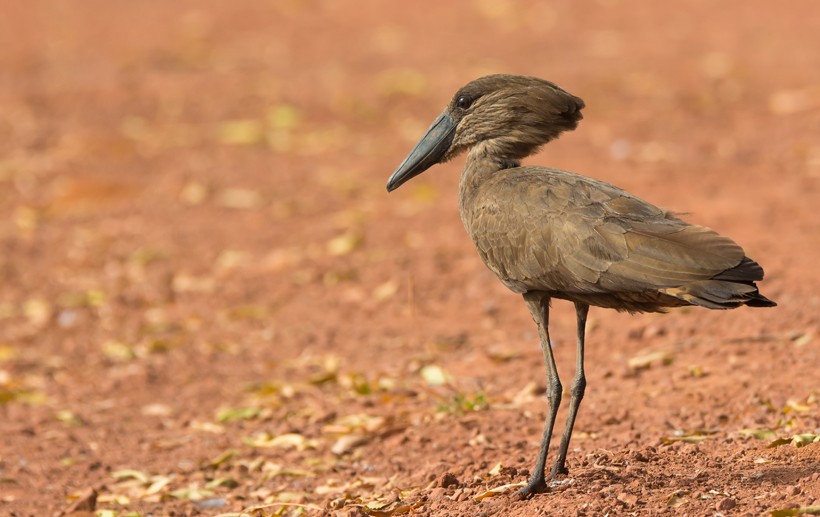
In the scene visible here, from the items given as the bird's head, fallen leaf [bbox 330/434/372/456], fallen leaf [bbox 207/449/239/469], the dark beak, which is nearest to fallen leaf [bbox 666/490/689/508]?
the bird's head

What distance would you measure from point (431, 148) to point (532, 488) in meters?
1.59

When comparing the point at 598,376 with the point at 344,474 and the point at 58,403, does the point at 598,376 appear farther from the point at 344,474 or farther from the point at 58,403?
the point at 58,403

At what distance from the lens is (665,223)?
175 inches

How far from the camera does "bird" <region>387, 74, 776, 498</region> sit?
4.20 metres

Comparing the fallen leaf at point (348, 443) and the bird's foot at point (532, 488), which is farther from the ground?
the fallen leaf at point (348, 443)

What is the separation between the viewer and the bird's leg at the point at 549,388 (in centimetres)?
465

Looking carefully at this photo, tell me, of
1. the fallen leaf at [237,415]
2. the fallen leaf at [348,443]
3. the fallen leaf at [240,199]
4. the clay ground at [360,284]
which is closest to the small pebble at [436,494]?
the clay ground at [360,284]

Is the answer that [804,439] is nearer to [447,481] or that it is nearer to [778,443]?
[778,443]

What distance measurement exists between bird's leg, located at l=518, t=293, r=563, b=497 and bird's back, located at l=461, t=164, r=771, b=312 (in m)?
0.09

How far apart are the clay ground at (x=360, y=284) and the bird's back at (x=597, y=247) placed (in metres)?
0.77

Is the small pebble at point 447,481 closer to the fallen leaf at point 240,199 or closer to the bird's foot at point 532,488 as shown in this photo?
the bird's foot at point 532,488

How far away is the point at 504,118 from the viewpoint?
202 inches

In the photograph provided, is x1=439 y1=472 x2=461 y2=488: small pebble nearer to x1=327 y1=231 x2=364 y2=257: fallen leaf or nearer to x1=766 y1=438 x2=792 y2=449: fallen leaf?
x1=766 y1=438 x2=792 y2=449: fallen leaf

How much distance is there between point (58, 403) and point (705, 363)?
3850mm
